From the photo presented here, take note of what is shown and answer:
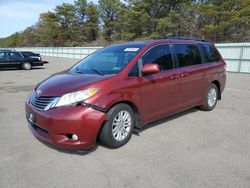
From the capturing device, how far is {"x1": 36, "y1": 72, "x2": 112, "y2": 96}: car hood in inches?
141

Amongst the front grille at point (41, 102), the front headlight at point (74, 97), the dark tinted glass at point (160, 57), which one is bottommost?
the front grille at point (41, 102)

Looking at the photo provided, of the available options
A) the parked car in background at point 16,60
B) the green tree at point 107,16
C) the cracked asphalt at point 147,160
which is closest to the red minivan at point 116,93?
the cracked asphalt at point 147,160

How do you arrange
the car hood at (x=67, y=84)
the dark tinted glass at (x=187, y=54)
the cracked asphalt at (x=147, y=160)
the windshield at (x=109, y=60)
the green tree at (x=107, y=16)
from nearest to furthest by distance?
1. the cracked asphalt at (x=147, y=160)
2. the car hood at (x=67, y=84)
3. the windshield at (x=109, y=60)
4. the dark tinted glass at (x=187, y=54)
5. the green tree at (x=107, y=16)

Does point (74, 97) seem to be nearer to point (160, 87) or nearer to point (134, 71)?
point (134, 71)

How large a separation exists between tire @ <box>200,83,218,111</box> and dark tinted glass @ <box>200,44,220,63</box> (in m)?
0.63

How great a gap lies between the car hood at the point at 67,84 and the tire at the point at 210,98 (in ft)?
10.2

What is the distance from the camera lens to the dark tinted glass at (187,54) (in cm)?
500

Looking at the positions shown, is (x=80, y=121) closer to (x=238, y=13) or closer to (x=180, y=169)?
(x=180, y=169)

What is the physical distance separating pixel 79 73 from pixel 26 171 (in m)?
1.83

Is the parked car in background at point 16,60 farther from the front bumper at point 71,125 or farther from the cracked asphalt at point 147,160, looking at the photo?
the front bumper at point 71,125

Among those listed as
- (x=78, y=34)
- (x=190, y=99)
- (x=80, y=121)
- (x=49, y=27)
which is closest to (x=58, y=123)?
(x=80, y=121)

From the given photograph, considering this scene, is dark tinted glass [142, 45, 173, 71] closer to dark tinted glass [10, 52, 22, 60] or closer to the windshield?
the windshield

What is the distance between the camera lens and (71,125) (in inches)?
132

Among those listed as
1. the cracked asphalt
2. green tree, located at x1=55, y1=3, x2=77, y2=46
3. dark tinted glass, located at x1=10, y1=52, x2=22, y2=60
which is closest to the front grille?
the cracked asphalt
